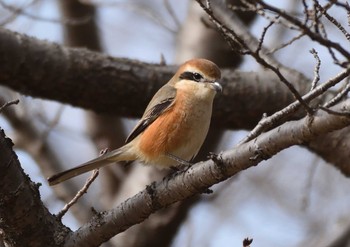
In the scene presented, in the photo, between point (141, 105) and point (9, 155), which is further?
point (141, 105)

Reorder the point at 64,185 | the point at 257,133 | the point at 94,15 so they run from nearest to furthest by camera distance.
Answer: the point at 257,133
the point at 64,185
the point at 94,15

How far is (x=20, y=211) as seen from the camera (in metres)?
2.97

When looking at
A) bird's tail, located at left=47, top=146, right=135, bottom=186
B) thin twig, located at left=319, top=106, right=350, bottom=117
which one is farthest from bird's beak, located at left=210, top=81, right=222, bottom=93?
thin twig, located at left=319, top=106, right=350, bottom=117

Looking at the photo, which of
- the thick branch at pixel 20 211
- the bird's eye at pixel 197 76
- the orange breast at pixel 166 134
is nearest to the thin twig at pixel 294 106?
the thick branch at pixel 20 211

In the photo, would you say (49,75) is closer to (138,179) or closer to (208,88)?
(208,88)

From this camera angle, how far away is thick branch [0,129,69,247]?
9.30 ft

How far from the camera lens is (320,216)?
27.2 feet

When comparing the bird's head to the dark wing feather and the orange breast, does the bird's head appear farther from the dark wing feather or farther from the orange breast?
the orange breast

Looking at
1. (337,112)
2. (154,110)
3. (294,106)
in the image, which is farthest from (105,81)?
(337,112)

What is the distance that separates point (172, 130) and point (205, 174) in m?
1.29

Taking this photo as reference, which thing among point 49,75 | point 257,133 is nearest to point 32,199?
point 257,133

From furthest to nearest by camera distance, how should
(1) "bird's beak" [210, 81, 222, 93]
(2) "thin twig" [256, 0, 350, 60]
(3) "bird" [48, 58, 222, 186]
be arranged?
(1) "bird's beak" [210, 81, 222, 93] → (3) "bird" [48, 58, 222, 186] → (2) "thin twig" [256, 0, 350, 60]

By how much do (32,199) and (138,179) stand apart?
11.4 feet

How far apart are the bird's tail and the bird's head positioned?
0.61 meters
